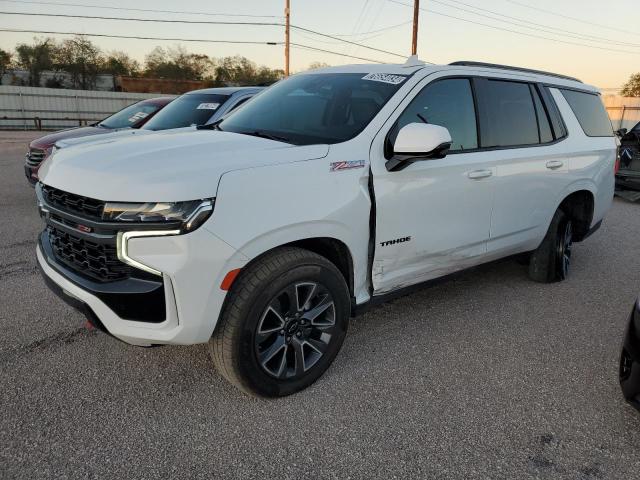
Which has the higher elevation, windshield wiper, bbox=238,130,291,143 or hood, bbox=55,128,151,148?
windshield wiper, bbox=238,130,291,143

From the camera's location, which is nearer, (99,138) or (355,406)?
(355,406)

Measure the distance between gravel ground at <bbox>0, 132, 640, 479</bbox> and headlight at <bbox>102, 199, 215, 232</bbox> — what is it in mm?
1063

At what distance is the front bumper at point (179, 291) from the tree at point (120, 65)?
53.7 metres

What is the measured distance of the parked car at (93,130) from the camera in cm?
718

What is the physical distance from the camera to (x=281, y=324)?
2.74 m

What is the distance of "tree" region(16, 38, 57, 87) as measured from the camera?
45.1 metres

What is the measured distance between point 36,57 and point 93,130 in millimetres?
45505

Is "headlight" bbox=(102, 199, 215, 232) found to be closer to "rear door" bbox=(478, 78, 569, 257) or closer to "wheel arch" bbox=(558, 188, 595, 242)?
"rear door" bbox=(478, 78, 569, 257)

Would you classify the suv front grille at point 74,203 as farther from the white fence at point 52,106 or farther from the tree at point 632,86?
the tree at point 632,86

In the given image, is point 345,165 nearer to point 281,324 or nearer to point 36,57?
point 281,324

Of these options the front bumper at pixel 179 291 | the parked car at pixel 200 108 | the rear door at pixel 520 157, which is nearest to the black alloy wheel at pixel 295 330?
the front bumper at pixel 179 291

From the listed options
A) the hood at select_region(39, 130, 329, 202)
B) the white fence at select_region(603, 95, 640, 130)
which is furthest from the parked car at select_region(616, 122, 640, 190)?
the white fence at select_region(603, 95, 640, 130)

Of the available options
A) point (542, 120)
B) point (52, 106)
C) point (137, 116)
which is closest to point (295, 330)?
point (542, 120)

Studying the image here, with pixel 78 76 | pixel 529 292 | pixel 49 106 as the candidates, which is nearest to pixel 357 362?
pixel 529 292
